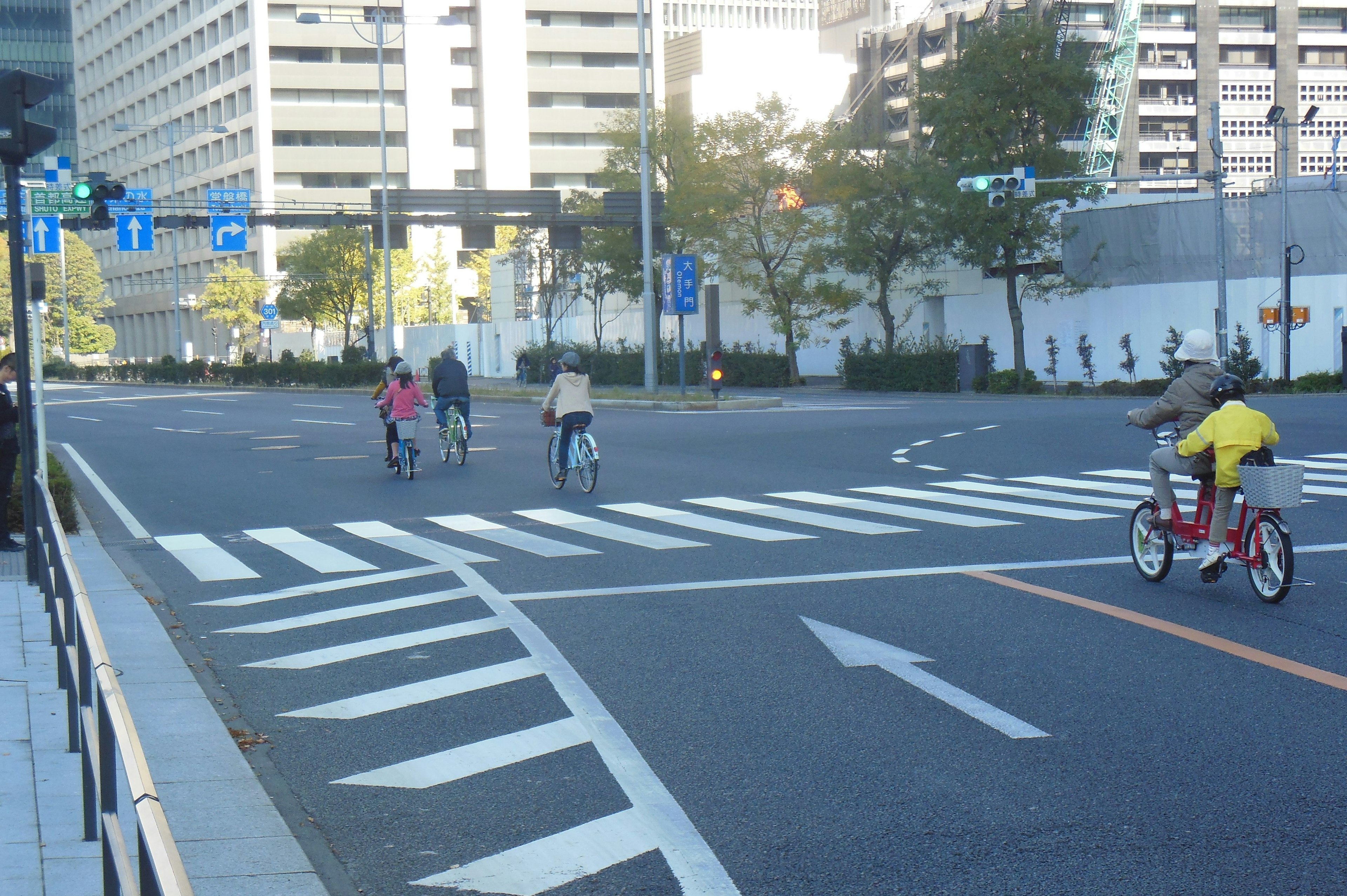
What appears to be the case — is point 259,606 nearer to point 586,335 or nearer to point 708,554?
point 708,554

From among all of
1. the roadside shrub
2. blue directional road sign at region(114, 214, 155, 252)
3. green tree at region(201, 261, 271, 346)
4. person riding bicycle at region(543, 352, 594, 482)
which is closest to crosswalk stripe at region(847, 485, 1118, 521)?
person riding bicycle at region(543, 352, 594, 482)

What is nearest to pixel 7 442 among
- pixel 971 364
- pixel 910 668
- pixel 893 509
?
pixel 893 509

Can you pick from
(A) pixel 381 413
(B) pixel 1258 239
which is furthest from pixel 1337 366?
(A) pixel 381 413

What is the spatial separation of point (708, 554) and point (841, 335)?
1777 inches

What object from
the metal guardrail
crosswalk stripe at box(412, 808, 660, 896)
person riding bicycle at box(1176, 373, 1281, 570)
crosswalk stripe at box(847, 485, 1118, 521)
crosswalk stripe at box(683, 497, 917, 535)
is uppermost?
person riding bicycle at box(1176, 373, 1281, 570)

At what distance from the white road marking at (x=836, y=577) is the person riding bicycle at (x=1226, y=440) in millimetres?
1585

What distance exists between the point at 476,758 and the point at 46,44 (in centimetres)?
14529

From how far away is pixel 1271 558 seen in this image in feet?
28.8

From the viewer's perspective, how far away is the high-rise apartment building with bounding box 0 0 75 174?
130750mm

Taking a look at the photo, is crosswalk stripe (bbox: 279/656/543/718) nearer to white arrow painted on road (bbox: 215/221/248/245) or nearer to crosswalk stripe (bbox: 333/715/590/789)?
crosswalk stripe (bbox: 333/715/590/789)

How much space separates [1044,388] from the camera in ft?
142

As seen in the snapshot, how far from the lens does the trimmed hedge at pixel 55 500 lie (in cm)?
1275

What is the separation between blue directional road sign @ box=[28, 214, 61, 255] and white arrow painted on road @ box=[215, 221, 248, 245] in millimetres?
22993

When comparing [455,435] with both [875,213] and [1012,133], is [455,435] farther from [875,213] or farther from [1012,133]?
[875,213]
